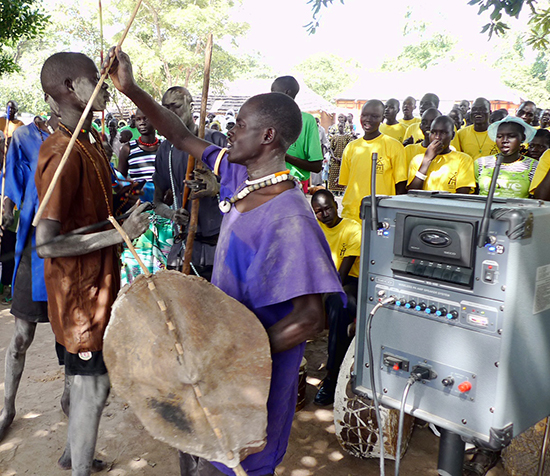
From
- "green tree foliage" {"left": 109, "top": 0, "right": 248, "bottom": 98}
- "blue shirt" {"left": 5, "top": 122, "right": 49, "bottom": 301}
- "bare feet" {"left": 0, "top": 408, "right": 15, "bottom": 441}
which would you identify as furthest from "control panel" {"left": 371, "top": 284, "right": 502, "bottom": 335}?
"green tree foliage" {"left": 109, "top": 0, "right": 248, "bottom": 98}

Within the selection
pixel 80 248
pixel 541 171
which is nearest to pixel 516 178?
pixel 541 171

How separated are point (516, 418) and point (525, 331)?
303 mm

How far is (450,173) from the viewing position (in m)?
4.73

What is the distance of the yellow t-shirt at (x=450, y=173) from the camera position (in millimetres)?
4680

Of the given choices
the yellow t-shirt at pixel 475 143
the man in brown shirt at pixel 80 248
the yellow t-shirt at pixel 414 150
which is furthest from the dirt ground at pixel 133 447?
the yellow t-shirt at pixel 475 143

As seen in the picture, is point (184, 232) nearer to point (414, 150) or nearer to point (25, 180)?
point (25, 180)

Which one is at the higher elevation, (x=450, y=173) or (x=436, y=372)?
(x=450, y=173)

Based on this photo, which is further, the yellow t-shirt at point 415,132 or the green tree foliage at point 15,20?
the yellow t-shirt at point 415,132

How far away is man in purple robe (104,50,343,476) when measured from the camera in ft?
5.53

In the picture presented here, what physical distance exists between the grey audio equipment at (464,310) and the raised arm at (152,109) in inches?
38.0

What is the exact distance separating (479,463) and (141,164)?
3.84 metres

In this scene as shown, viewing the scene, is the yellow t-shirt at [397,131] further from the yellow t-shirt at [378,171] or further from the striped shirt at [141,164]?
the striped shirt at [141,164]

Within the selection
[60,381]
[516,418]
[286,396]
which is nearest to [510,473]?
[516,418]

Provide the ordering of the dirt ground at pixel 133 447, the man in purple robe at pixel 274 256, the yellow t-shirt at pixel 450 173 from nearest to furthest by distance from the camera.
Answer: the man in purple robe at pixel 274 256, the dirt ground at pixel 133 447, the yellow t-shirt at pixel 450 173
